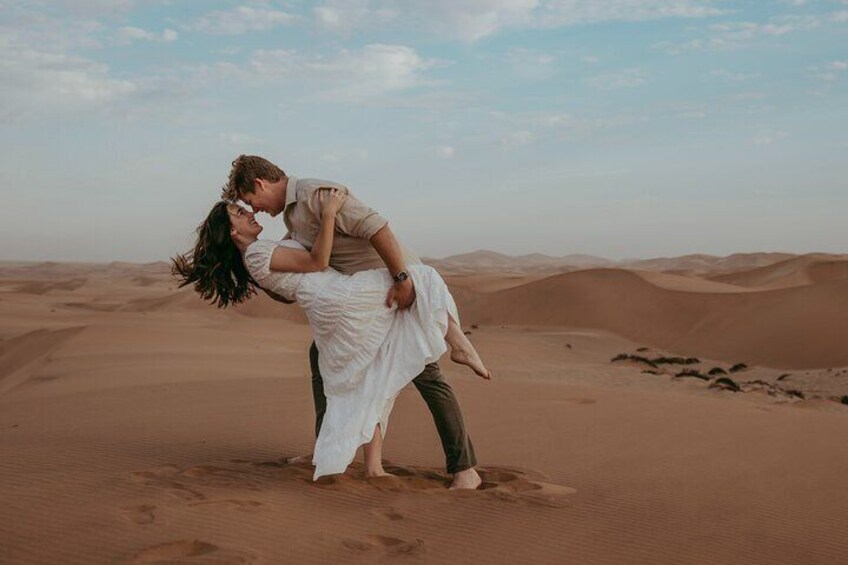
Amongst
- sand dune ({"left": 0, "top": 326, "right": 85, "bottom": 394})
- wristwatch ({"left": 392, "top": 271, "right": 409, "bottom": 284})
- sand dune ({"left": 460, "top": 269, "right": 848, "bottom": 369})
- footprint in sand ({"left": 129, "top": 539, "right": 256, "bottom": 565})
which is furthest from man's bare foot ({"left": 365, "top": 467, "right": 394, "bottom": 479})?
sand dune ({"left": 460, "top": 269, "right": 848, "bottom": 369})

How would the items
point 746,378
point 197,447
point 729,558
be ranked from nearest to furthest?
point 729,558 < point 197,447 < point 746,378

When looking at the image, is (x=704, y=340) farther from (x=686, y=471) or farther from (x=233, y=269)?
(x=233, y=269)

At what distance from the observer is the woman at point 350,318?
414cm

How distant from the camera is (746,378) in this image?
46.6ft

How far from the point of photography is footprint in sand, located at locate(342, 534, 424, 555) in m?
3.37

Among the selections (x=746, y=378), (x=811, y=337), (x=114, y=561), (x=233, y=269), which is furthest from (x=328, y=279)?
(x=811, y=337)

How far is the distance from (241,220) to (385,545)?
1708 millimetres

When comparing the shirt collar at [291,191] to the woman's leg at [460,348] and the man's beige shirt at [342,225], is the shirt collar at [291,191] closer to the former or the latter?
the man's beige shirt at [342,225]

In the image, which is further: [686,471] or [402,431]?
[402,431]

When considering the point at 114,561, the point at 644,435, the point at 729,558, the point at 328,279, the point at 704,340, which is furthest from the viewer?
the point at 704,340

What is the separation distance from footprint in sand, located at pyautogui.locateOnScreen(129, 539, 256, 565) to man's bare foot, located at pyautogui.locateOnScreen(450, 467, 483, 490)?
4.36 feet

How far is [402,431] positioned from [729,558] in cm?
293

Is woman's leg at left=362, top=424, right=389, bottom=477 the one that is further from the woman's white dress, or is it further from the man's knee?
the man's knee

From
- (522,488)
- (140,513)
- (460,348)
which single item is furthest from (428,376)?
(140,513)
